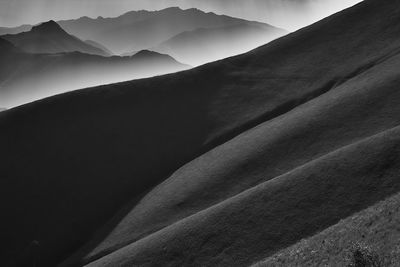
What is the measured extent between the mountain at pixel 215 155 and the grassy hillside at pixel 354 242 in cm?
1177

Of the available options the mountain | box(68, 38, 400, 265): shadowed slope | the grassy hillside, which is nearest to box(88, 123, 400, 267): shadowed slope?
the mountain

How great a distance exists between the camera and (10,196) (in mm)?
91438

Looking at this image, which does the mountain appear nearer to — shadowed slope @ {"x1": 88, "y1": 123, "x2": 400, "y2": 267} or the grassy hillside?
shadowed slope @ {"x1": 88, "y1": 123, "x2": 400, "y2": 267}

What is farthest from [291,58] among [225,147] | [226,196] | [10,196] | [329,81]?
[10,196]

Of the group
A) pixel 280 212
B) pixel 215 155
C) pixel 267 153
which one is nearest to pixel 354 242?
pixel 280 212

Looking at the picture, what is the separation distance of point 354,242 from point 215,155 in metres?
56.7

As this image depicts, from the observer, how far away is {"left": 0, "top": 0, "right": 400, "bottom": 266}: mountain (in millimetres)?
55250

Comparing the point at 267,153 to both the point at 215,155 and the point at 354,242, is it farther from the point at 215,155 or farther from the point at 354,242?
the point at 354,242

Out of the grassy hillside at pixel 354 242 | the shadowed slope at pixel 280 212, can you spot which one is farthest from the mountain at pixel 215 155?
the grassy hillside at pixel 354 242

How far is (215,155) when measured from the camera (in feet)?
292

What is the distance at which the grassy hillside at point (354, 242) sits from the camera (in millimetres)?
29922

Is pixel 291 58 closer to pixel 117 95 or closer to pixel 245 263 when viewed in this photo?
pixel 117 95

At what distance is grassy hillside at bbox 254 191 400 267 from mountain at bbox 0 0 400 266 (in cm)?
1177

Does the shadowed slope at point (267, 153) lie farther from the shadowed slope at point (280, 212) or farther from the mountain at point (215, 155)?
the shadowed slope at point (280, 212)
